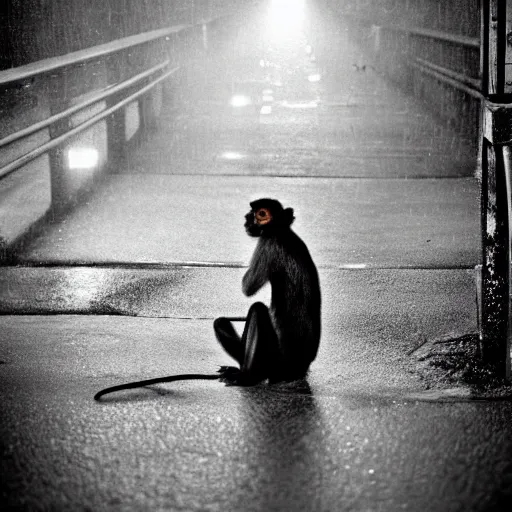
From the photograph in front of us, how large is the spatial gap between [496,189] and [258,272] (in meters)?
1.55

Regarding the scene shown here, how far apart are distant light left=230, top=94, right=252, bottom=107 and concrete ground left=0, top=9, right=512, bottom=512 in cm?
677

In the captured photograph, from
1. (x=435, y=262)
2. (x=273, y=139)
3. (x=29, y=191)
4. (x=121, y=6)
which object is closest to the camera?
(x=435, y=262)

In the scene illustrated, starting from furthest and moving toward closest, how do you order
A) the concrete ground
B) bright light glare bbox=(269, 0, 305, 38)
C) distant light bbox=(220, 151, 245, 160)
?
1. bright light glare bbox=(269, 0, 305, 38)
2. distant light bbox=(220, 151, 245, 160)
3. the concrete ground

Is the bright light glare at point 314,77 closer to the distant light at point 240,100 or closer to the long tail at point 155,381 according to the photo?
the distant light at point 240,100

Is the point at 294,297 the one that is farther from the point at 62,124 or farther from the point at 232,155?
the point at 232,155

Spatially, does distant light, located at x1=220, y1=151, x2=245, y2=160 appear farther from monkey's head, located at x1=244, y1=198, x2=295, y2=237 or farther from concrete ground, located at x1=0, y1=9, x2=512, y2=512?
monkey's head, located at x1=244, y1=198, x2=295, y2=237

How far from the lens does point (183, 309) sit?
7004 millimetres

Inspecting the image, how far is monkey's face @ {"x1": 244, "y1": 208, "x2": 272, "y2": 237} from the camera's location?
497 cm

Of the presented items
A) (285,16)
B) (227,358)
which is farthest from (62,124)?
(285,16)

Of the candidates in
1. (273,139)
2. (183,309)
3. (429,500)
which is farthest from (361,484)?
(273,139)

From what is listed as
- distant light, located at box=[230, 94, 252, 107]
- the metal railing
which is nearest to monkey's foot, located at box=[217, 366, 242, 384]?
the metal railing

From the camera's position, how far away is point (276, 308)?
203 inches

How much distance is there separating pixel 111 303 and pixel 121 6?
1589 centimetres

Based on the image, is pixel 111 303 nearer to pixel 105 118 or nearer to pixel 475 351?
pixel 475 351
